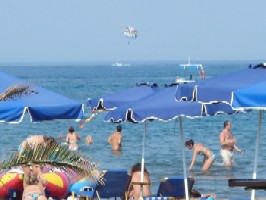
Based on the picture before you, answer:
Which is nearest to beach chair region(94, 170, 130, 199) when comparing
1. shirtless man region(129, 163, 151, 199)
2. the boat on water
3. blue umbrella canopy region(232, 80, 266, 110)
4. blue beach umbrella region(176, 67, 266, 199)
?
shirtless man region(129, 163, 151, 199)

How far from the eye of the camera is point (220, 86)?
31.2 feet

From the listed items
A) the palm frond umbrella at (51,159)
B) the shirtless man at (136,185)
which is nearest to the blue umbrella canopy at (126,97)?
the shirtless man at (136,185)

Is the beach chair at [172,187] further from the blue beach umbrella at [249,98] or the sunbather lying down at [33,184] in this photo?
the blue beach umbrella at [249,98]

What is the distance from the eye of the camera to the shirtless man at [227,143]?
2141cm

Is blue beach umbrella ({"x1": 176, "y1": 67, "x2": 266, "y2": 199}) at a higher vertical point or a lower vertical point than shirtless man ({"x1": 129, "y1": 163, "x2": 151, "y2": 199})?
higher

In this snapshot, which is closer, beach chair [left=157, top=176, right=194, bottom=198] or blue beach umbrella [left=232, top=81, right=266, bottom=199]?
blue beach umbrella [left=232, top=81, right=266, bottom=199]

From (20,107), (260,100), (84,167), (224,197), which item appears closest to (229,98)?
(260,100)

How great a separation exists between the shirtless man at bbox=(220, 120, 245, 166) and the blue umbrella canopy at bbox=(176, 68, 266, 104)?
11359 millimetres

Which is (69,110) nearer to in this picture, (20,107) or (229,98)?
(20,107)

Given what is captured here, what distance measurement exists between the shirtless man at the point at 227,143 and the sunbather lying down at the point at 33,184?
397 inches

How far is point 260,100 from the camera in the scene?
8.67m

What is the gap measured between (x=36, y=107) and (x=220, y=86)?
2125 mm

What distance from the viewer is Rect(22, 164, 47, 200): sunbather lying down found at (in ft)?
34.4

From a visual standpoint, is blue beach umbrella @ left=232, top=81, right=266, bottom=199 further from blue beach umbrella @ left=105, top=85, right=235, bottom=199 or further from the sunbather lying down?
the sunbather lying down
